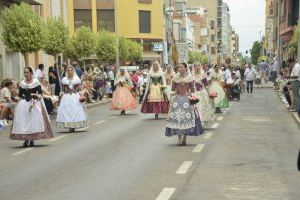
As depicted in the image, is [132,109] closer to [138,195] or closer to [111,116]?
[111,116]

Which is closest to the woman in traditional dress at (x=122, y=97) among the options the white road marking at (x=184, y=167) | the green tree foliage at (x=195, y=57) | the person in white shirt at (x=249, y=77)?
the white road marking at (x=184, y=167)

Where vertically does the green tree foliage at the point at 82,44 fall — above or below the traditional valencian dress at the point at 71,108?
above

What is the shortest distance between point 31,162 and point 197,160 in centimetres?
308

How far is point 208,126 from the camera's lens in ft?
58.6

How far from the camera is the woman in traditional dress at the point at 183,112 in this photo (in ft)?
44.4

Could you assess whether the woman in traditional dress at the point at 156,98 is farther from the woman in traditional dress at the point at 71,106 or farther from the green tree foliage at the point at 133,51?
the green tree foliage at the point at 133,51

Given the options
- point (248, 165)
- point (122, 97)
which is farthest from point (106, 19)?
point (248, 165)

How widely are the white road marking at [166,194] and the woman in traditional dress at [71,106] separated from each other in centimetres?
825

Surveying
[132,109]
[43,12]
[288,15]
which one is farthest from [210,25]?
[132,109]

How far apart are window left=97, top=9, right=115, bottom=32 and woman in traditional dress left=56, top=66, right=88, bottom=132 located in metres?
64.5

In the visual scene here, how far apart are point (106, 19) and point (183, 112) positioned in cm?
6848

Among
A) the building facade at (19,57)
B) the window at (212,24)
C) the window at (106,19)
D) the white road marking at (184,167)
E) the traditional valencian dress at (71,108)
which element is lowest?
the white road marking at (184,167)

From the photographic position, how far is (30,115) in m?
13.8

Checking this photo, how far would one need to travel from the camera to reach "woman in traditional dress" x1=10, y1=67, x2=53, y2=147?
13.7 m
